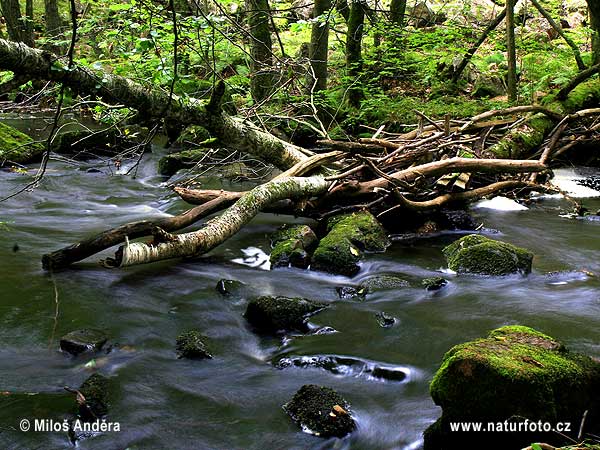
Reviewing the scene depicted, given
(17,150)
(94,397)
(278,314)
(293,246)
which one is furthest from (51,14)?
(94,397)

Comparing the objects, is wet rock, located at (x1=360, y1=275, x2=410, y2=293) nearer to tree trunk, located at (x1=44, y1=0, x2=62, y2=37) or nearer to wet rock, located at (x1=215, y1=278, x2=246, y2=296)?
wet rock, located at (x1=215, y1=278, x2=246, y2=296)

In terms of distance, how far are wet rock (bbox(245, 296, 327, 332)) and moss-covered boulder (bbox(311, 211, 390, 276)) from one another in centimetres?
130

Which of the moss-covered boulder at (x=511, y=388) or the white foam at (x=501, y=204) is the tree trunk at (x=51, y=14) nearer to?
the white foam at (x=501, y=204)

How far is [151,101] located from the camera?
598 centimetres

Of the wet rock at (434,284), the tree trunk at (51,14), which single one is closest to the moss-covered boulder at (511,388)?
the wet rock at (434,284)

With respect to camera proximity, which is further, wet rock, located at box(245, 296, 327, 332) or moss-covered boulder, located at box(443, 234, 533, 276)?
moss-covered boulder, located at box(443, 234, 533, 276)

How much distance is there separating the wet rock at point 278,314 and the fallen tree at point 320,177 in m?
1.28

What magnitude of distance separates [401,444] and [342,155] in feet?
15.9

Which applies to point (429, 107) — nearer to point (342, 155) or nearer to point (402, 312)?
point (342, 155)

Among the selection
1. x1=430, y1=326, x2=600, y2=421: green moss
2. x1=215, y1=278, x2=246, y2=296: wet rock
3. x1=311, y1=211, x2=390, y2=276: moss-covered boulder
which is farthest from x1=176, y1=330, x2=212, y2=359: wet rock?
x1=430, y1=326, x2=600, y2=421: green moss

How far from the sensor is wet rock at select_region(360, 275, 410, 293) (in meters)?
5.66

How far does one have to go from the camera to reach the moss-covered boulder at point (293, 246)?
20.8ft

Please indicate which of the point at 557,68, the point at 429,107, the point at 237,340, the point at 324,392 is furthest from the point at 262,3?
the point at 324,392

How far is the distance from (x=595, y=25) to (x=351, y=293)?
7.59m
